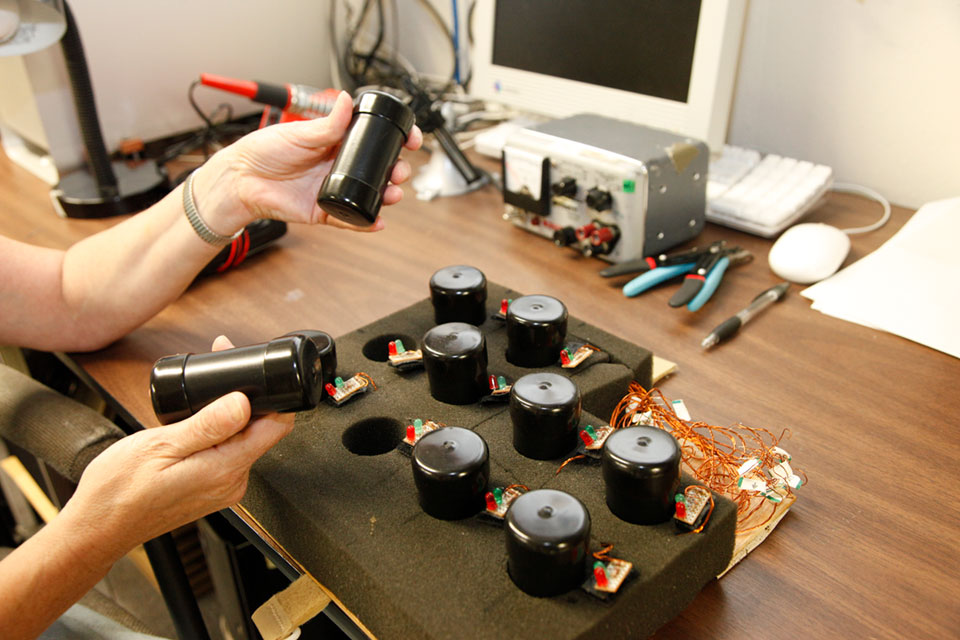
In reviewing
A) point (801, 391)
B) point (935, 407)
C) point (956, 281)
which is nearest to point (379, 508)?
point (801, 391)

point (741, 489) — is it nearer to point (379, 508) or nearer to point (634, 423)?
point (634, 423)

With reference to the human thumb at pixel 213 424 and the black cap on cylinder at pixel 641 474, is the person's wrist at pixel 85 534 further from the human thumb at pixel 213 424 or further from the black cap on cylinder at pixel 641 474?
the black cap on cylinder at pixel 641 474

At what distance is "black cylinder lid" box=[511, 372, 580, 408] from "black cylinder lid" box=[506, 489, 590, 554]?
9cm

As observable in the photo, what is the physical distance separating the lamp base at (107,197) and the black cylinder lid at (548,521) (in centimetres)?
104

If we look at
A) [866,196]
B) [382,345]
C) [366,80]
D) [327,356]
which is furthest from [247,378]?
[366,80]

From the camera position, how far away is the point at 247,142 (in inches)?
34.8

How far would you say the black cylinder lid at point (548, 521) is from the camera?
0.50 metres

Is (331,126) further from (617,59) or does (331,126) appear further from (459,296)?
(617,59)

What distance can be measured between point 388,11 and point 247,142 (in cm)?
113

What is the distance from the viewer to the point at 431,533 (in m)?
0.58

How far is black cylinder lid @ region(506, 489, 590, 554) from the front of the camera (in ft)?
1.65

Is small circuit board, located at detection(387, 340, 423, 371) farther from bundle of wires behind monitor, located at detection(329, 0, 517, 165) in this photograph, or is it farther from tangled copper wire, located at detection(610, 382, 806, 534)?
bundle of wires behind monitor, located at detection(329, 0, 517, 165)

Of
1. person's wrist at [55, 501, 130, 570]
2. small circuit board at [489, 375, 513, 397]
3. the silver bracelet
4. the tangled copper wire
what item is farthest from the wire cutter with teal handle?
person's wrist at [55, 501, 130, 570]

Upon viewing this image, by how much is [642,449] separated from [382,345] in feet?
1.20
